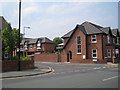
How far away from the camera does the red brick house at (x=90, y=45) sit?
3219cm

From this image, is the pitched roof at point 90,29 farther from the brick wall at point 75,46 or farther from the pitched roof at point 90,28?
the brick wall at point 75,46

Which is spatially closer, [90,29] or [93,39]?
[93,39]

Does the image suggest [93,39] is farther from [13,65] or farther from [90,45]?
[13,65]

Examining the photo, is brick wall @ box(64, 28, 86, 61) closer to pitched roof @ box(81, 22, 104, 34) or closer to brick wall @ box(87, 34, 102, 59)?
brick wall @ box(87, 34, 102, 59)

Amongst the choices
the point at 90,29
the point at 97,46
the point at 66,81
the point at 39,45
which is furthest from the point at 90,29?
the point at 66,81

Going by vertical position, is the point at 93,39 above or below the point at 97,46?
above

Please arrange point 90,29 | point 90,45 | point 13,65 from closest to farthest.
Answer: point 13,65 < point 90,45 < point 90,29

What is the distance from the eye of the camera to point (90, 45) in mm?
33594

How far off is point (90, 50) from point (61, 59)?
7.77 metres

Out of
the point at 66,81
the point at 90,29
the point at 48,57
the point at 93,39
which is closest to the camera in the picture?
the point at 66,81

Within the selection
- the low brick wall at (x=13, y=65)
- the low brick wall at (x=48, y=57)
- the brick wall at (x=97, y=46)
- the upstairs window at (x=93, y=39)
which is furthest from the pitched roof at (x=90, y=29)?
the low brick wall at (x=13, y=65)

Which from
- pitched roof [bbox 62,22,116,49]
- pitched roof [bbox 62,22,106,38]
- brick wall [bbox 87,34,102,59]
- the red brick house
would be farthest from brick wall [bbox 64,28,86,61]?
pitched roof [bbox 62,22,106,38]

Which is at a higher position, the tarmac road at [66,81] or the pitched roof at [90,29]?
the pitched roof at [90,29]

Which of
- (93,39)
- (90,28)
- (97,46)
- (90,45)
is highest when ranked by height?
(90,28)
